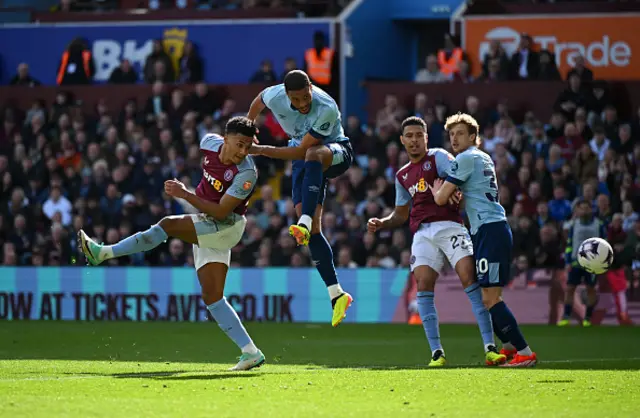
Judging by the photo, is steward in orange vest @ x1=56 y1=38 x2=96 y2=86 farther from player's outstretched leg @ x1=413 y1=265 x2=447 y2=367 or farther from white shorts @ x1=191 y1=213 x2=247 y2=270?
white shorts @ x1=191 y1=213 x2=247 y2=270

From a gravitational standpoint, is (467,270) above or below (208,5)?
below

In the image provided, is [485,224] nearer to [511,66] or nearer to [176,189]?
[176,189]

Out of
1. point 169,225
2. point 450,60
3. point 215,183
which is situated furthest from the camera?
point 450,60

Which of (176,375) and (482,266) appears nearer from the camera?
(176,375)

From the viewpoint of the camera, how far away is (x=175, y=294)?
2158 cm

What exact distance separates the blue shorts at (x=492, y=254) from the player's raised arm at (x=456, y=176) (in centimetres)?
45

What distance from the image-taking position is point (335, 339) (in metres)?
16.6

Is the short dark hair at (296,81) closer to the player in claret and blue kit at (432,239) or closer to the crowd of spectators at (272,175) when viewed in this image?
the player in claret and blue kit at (432,239)

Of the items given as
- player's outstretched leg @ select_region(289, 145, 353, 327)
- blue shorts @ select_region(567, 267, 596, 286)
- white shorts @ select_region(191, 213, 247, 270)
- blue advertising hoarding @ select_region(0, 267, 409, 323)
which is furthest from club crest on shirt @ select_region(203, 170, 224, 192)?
blue shorts @ select_region(567, 267, 596, 286)

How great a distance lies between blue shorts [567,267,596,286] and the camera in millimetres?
19531

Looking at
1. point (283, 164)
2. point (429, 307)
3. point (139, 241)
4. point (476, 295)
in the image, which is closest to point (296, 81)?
point (139, 241)

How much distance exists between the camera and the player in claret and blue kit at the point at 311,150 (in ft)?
38.7

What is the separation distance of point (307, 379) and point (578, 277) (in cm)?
1029

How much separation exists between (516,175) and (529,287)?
8.11 ft
